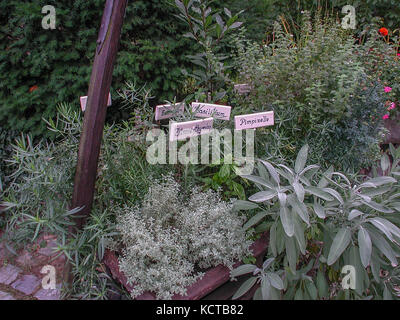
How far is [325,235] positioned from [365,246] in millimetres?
244

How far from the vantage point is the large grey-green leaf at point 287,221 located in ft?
4.37

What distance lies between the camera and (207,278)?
4.80 ft

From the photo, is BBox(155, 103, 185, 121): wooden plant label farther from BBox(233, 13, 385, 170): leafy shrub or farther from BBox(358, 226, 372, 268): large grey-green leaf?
BBox(358, 226, 372, 268): large grey-green leaf

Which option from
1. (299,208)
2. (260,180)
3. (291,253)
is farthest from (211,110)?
(291,253)

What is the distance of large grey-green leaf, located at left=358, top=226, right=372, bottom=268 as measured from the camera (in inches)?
51.2

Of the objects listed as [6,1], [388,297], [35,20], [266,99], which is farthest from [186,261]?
[6,1]

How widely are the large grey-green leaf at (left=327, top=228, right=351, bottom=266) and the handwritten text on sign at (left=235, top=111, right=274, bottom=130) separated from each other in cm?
67

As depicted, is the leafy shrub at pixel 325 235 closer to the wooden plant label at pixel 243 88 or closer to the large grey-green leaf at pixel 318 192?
the large grey-green leaf at pixel 318 192

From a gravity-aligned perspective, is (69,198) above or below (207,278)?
above

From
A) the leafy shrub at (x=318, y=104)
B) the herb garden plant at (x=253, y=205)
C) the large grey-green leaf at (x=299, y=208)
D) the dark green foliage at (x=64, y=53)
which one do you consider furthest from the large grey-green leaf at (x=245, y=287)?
the dark green foliage at (x=64, y=53)

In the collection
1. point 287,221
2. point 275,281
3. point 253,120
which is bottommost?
point 275,281

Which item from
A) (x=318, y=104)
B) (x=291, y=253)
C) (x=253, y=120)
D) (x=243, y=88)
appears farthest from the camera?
(x=243, y=88)

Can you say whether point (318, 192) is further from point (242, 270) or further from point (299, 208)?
point (242, 270)

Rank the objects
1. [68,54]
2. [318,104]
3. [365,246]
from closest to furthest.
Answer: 1. [365,246]
2. [318,104]
3. [68,54]
